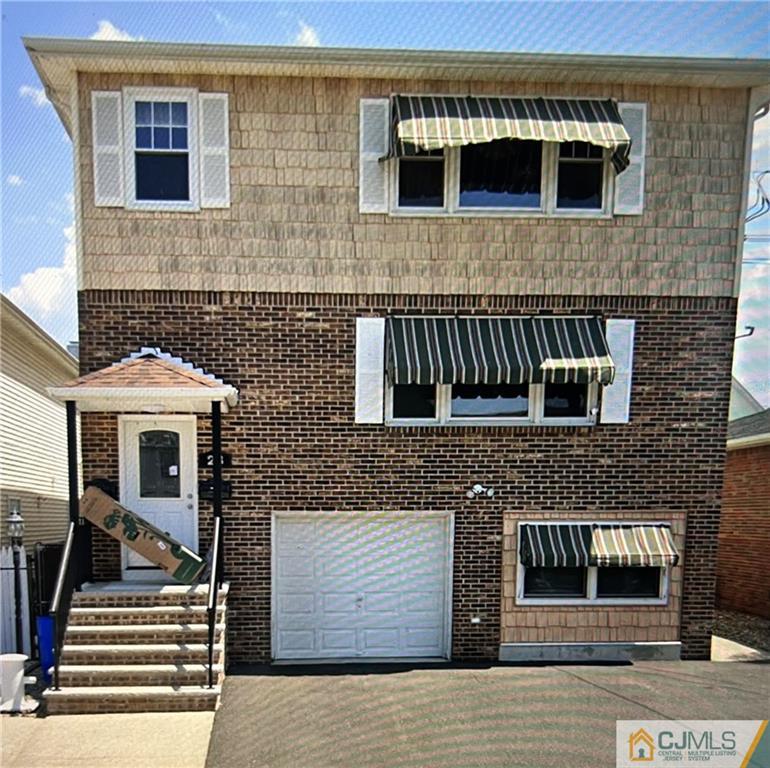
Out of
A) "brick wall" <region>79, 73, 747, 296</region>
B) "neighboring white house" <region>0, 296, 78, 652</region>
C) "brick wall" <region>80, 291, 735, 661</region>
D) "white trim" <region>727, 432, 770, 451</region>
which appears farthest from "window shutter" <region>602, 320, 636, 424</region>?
"neighboring white house" <region>0, 296, 78, 652</region>

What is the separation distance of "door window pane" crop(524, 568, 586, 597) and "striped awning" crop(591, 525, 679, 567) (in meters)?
0.47

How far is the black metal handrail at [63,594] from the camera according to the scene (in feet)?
16.3

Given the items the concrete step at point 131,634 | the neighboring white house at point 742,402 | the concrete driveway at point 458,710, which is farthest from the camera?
the neighboring white house at point 742,402

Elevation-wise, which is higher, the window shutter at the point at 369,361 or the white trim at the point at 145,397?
the window shutter at the point at 369,361

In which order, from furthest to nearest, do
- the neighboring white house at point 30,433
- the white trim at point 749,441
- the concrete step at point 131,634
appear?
the white trim at point 749,441, the neighboring white house at point 30,433, the concrete step at point 131,634

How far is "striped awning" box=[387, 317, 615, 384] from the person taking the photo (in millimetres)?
5945

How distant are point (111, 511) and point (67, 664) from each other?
5.03ft

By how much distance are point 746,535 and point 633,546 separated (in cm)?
455

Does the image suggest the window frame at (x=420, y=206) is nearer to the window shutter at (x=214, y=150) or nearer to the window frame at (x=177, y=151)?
the window shutter at (x=214, y=150)

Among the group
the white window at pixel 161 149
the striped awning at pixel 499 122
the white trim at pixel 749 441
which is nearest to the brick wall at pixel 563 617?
the white trim at pixel 749 441

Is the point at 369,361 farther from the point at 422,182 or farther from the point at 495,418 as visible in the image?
the point at 422,182

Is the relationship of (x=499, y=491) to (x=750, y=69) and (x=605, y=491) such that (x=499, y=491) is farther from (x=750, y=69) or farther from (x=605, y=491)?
(x=750, y=69)

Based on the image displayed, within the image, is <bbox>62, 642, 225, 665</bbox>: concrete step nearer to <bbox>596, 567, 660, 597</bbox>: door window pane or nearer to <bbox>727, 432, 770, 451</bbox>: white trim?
<bbox>596, 567, 660, 597</bbox>: door window pane

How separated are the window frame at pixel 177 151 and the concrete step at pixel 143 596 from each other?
14.5ft
